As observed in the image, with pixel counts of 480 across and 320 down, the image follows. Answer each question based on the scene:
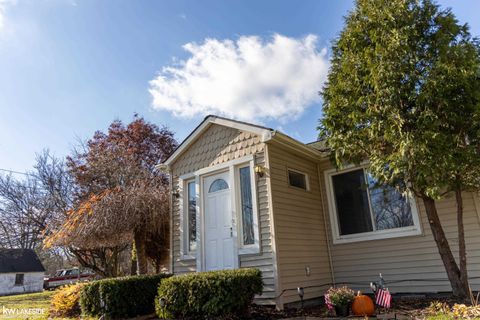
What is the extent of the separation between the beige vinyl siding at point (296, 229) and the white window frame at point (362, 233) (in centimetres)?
25

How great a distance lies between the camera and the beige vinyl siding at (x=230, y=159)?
18.7ft

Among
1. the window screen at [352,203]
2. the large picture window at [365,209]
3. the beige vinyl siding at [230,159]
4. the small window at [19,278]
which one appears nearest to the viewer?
the beige vinyl siding at [230,159]

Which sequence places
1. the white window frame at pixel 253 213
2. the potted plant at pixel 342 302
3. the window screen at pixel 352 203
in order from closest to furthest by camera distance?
the potted plant at pixel 342 302 < the white window frame at pixel 253 213 < the window screen at pixel 352 203

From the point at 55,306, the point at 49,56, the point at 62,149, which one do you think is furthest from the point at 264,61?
the point at 62,149

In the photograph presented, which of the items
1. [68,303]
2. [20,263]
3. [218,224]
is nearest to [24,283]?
[20,263]

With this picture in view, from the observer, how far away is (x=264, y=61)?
8.91m

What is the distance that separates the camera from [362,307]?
178 inches

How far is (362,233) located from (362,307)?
2.49 metres

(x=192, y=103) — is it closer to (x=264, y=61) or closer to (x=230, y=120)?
(x=264, y=61)

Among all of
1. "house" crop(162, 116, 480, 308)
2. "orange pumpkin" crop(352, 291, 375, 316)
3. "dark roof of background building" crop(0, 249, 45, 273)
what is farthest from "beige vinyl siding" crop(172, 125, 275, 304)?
"dark roof of background building" crop(0, 249, 45, 273)

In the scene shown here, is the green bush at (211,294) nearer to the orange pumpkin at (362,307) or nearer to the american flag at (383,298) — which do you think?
the orange pumpkin at (362,307)

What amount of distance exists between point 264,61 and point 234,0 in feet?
6.01

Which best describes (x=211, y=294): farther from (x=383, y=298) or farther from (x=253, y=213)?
(x=383, y=298)

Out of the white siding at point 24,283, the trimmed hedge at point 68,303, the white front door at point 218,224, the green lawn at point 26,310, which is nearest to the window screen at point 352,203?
the white front door at point 218,224
